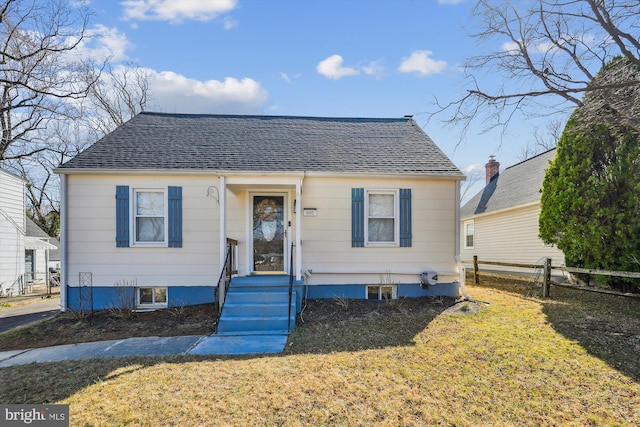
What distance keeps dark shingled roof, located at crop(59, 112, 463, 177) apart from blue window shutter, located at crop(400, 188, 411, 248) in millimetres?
586

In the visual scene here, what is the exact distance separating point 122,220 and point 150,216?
1.98 ft

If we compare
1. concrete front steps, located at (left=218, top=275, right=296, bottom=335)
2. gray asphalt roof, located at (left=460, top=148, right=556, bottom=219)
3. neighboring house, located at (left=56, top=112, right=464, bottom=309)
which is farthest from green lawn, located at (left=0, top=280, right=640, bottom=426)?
gray asphalt roof, located at (left=460, top=148, right=556, bottom=219)

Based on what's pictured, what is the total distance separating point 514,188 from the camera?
600 inches

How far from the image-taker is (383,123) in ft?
36.0

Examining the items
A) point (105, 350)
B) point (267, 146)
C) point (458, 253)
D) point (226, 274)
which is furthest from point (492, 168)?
point (105, 350)

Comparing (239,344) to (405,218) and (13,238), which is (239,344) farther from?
(13,238)

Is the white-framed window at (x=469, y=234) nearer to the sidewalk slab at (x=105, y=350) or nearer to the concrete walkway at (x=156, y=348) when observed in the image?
the concrete walkway at (x=156, y=348)

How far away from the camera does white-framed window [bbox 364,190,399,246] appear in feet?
27.8

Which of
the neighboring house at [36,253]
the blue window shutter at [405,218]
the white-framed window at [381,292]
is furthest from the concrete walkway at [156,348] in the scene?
the neighboring house at [36,253]

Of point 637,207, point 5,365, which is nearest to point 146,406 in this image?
point 5,365

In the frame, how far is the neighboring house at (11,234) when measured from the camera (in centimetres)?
1410

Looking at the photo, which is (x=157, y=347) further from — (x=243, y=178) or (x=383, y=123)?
(x=383, y=123)

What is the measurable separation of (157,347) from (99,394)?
177 cm

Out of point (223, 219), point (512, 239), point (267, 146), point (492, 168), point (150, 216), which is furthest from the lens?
point (492, 168)
